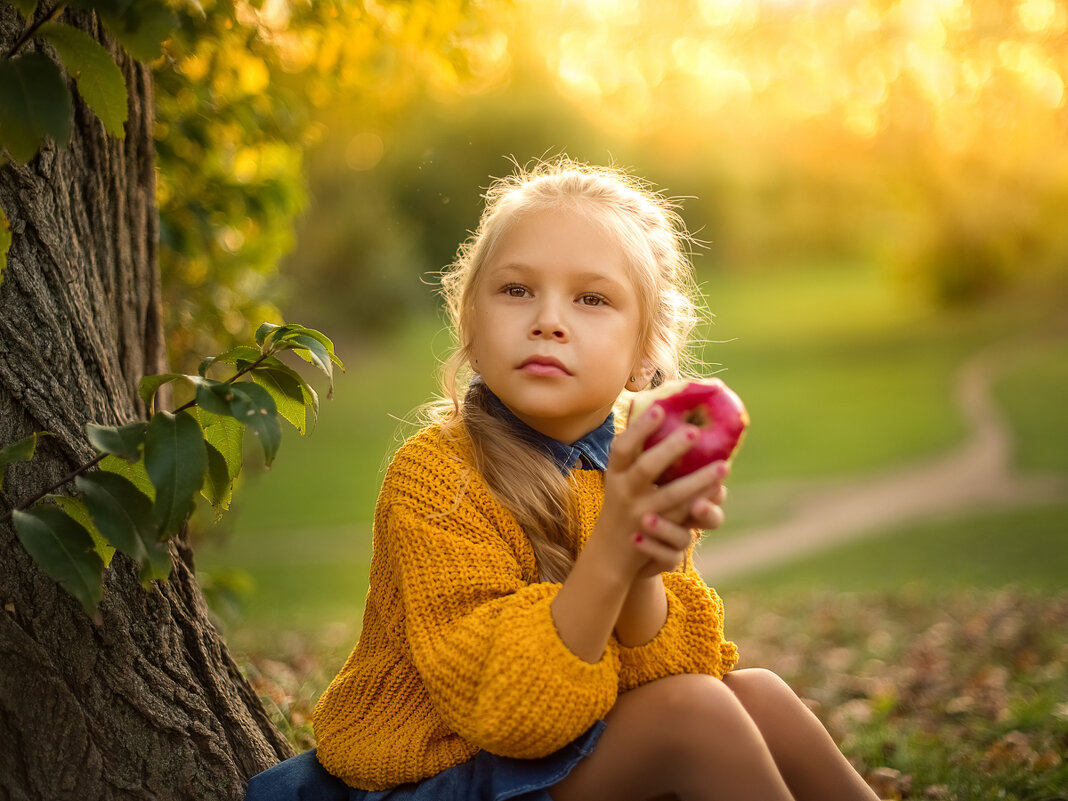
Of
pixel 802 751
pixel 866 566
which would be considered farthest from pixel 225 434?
pixel 866 566

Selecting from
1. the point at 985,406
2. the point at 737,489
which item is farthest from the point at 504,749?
the point at 985,406

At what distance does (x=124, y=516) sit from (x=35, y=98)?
1.87 ft

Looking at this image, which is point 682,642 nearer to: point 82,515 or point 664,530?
point 664,530

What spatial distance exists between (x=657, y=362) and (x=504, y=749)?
0.86 meters

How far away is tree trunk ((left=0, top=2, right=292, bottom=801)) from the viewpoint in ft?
5.50

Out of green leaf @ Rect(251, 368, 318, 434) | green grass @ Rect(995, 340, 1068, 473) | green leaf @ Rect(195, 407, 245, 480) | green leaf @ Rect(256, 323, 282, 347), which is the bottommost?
green leaf @ Rect(195, 407, 245, 480)

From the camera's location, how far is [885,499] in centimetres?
1341

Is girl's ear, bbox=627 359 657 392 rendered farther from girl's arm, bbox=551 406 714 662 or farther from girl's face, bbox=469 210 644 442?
girl's arm, bbox=551 406 714 662

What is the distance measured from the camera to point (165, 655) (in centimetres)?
184

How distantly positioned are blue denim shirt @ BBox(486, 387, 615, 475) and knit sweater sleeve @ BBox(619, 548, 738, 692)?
270 millimetres

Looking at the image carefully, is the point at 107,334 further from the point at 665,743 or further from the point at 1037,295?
the point at 1037,295

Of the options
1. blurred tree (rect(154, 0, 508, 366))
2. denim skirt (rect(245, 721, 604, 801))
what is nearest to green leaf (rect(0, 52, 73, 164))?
denim skirt (rect(245, 721, 604, 801))

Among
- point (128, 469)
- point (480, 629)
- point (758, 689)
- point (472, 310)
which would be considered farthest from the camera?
point (472, 310)

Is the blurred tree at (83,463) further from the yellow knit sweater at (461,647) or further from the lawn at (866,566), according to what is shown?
the lawn at (866,566)
